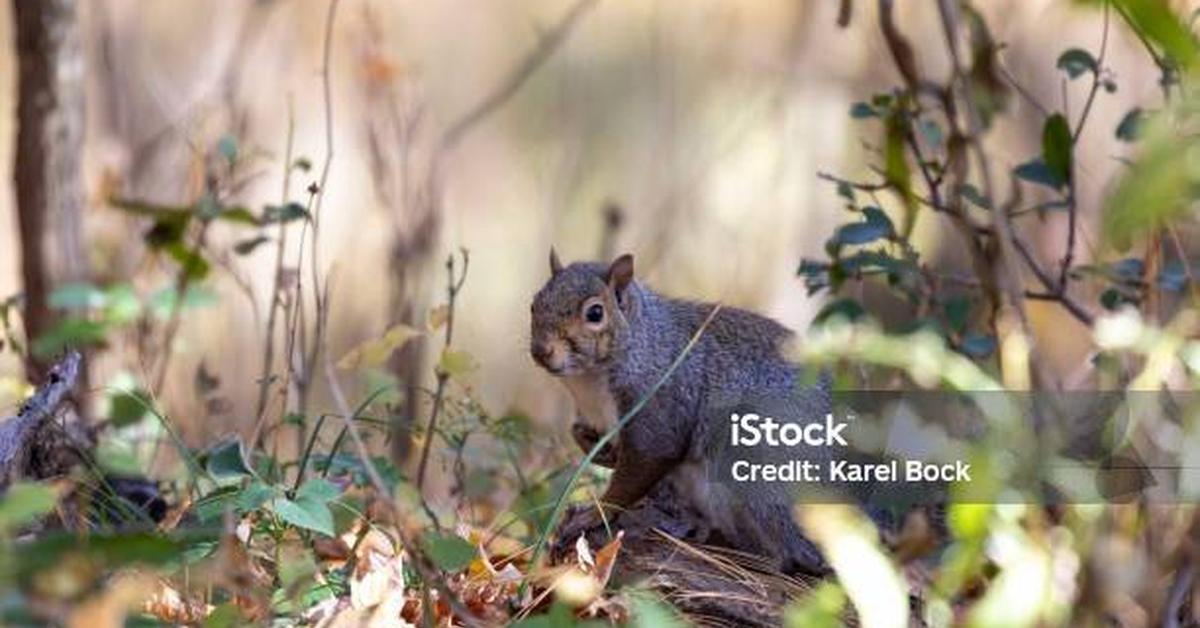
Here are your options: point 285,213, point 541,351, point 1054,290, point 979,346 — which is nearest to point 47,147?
point 285,213

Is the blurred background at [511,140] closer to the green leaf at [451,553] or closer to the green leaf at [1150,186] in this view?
the green leaf at [451,553]

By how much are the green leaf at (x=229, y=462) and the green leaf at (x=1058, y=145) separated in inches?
52.9

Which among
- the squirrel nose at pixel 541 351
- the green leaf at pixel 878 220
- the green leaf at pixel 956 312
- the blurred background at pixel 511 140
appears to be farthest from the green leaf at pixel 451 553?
the blurred background at pixel 511 140

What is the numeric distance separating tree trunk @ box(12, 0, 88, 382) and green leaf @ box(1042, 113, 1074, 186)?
5.77 feet

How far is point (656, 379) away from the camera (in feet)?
10.8

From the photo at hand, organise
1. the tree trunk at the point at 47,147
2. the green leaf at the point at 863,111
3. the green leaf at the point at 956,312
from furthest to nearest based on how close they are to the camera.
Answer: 1. the tree trunk at the point at 47,147
2. the green leaf at the point at 956,312
3. the green leaf at the point at 863,111

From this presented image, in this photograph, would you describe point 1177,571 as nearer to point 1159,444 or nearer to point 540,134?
point 1159,444

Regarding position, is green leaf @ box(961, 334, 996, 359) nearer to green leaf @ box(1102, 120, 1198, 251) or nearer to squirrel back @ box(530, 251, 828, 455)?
squirrel back @ box(530, 251, 828, 455)

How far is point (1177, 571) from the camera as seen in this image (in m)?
2.19

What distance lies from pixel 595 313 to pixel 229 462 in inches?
27.0

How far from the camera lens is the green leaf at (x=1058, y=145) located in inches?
129

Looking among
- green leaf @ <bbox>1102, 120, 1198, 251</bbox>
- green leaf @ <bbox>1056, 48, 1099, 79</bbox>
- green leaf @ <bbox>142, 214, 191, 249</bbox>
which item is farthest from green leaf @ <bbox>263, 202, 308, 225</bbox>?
green leaf @ <bbox>1102, 120, 1198, 251</bbox>

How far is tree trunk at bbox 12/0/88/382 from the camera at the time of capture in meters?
3.78

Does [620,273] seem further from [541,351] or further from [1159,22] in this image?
[1159,22]
